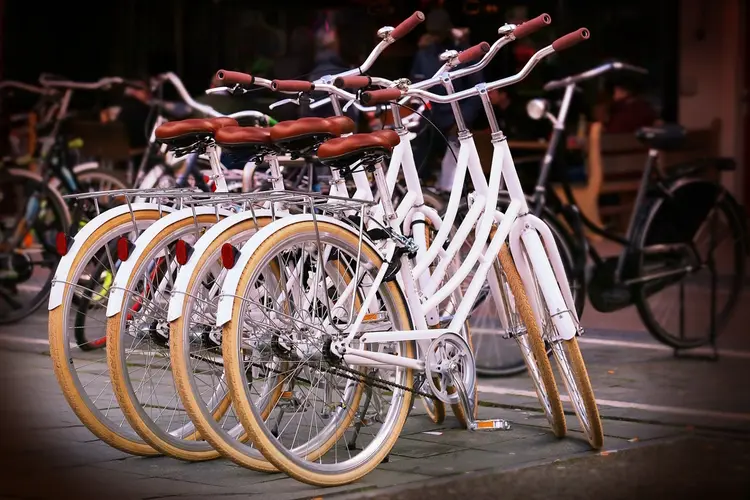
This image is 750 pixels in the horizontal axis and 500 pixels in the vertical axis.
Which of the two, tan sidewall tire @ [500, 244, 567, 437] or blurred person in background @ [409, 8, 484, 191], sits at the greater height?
blurred person in background @ [409, 8, 484, 191]

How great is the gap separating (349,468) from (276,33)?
7.72m

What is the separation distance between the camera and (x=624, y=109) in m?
12.4

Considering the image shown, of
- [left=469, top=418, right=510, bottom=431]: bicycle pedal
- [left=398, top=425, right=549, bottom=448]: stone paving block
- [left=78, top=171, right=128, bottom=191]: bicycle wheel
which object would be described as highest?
[left=78, top=171, right=128, bottom=191]: bicycle wheel

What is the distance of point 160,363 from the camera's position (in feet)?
18.9

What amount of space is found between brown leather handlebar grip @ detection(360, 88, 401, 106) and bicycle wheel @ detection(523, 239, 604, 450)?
92 centimetres

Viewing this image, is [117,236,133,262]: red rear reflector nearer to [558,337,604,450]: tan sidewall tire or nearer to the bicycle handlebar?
[558,337,604,450]: tan sidewall tire

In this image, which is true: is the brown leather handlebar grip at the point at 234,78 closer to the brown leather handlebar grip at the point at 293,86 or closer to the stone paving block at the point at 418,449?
the brown leather handlebar grip at the point at 293,86

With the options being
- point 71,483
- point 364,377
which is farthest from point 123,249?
point 364,377

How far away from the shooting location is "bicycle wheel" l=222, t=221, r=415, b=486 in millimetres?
4883

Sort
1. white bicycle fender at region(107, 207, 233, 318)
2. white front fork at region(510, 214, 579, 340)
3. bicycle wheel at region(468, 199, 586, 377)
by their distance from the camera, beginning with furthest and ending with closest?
bicycle wheel at region(468, 199, 586, 377), white front fork at region(510, 214, 579, 340), white bicycle fender at region(107, 207, 233, 318)

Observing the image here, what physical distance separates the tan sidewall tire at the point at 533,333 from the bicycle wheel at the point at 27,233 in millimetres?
4493

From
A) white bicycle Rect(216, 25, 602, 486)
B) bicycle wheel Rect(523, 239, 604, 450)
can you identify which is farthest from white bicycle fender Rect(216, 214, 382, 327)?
bicycle wheel Rect(523, 239, 604, 450)

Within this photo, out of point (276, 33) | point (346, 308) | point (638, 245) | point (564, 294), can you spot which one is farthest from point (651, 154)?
point (276, 33)

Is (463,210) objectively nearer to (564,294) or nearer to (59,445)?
(564,294)
